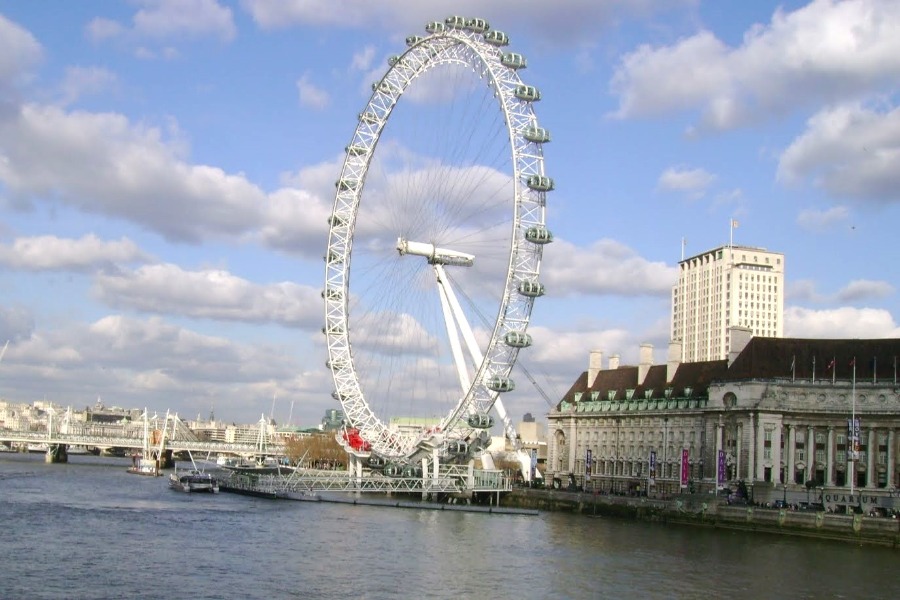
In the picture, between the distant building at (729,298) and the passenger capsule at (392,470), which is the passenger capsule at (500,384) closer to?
the passenger capsule at (392,470)

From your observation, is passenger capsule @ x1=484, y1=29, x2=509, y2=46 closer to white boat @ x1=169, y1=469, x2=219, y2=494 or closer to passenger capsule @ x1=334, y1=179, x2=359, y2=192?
passenger capsule @ x1=334, y1=179, x2=359, y2=192

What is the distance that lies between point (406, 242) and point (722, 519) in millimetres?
25342

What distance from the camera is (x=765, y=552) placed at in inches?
2215

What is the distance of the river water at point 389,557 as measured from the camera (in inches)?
1590

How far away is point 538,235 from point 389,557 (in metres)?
26.5

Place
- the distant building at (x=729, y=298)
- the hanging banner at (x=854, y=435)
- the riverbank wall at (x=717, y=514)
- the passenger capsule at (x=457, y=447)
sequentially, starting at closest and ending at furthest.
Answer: the riverbank wall at (x=717, y=514), the hanging banner at (x=854, y=435), the passenger capsule at (x=457, y=447), the distant building at (x=729, y=298)

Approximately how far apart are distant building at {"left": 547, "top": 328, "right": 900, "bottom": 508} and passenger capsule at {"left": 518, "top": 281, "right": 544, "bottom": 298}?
18.3 meters

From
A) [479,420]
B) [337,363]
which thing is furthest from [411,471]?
[479,420]

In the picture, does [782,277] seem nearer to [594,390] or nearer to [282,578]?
[594,390]

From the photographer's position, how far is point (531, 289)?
70188mm

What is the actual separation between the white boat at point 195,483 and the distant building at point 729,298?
8094cm

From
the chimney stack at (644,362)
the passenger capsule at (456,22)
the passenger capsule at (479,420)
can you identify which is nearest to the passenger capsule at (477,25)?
the passenger capsule at (456,22)

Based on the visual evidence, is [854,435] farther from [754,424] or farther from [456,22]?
[456,22]

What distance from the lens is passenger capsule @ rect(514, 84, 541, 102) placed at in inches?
2717
